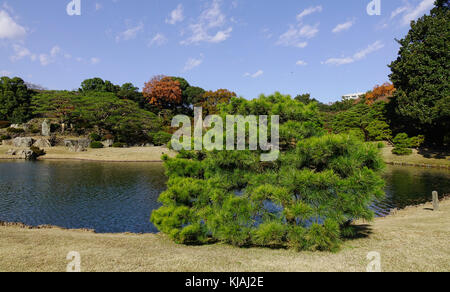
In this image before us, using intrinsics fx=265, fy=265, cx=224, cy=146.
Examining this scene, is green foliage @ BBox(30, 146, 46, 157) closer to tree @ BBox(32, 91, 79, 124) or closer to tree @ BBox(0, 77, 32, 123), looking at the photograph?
tree @ BBox(32, 91, 79, 124)

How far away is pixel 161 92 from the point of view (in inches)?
2307

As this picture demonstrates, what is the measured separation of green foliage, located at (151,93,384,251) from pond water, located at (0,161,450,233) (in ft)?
13.7

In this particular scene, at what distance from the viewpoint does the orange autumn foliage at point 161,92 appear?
2309 inches

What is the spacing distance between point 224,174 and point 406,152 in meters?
35.5

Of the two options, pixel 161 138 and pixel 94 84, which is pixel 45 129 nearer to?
pixel 161 138

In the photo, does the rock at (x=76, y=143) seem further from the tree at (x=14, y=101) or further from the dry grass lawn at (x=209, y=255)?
the dry grass lawn at (x=209, y=255)

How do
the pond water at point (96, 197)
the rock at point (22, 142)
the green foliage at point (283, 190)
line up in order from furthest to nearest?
1. the rock at point (22, 142)
2. the pond water at point (96, 197)
3. the green foliage at point (283, 190)

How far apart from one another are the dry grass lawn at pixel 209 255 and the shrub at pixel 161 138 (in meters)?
33.8

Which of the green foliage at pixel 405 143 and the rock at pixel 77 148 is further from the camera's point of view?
the rock at pixel 77 148

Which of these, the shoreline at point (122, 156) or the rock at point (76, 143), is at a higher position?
the rock at point (76, 143)

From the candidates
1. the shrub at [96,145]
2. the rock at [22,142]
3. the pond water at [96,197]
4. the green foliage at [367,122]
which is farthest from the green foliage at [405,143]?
the rock at [22,142]

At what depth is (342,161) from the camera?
20.8 feet

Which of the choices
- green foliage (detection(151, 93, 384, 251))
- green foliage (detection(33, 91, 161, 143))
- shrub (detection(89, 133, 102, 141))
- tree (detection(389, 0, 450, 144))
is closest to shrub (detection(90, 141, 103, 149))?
shrub (detection(89, 133, 102, 141))

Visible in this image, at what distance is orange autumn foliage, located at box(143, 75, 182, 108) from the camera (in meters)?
58.7
